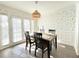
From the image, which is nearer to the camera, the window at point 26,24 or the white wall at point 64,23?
the white wall at point 64,23

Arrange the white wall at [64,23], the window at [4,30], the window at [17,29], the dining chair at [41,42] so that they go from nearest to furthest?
the dining chair at [41,42] → the window at [4,30] → the white wall at [64,23] → the window at [17,29]

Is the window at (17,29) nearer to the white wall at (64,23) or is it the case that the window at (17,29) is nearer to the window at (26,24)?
the window at (26,24)

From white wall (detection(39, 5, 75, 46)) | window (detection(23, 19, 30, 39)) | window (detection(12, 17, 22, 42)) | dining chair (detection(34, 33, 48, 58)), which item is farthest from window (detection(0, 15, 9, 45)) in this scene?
white wall (detection(39, 5, 75, 46))

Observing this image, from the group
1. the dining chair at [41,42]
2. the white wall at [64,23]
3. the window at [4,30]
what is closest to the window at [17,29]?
the window at [4,30]

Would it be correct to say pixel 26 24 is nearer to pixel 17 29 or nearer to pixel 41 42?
pixel 17 29

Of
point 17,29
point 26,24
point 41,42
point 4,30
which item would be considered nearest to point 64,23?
point 26,24

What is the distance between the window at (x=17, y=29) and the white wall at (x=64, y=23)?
2.33 meters

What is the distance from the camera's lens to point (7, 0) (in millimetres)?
3871

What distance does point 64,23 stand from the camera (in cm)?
627

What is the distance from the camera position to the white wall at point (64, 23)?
5766mm

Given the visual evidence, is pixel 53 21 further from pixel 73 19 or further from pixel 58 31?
pixel 73 19

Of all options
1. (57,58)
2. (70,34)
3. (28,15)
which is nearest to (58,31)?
(70,34)

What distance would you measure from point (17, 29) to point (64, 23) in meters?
3.21

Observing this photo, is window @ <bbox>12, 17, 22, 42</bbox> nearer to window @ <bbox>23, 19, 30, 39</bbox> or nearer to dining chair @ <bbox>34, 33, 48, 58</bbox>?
window @ <bbox>23, 19, 30, 39</bbox>
